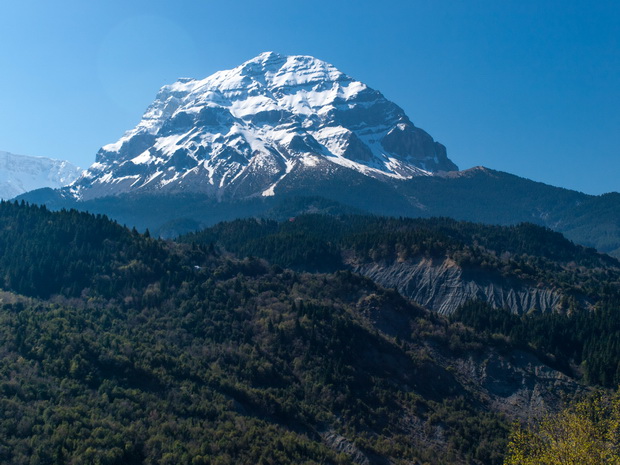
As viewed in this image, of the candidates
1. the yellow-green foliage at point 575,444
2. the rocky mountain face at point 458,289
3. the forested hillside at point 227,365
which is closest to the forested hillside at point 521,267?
the rocky mountain face at point 458,289

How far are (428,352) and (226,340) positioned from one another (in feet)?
112

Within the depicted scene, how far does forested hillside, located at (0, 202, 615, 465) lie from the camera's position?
66.6 metres

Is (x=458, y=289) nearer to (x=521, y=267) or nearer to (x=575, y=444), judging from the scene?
(x=521, y=267)

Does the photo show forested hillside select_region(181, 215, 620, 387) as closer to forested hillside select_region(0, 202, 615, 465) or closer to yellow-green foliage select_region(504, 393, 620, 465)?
forested hillside select_region(0, 202, 615, 465)

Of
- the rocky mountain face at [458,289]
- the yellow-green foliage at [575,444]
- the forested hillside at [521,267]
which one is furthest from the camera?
the rocky mountain face at [458,289]

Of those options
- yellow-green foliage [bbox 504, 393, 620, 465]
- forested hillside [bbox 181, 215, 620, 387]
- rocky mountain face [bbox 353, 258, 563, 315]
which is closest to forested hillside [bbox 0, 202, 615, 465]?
forested hillside [bbox 181, 215, 620, 387]

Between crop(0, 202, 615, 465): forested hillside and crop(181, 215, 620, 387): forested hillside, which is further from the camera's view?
crop(181, 215, 620, 387): forested hillside

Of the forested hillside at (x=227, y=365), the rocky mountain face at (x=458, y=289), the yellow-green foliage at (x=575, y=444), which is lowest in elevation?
the forested hillside at (x=227, y=365)

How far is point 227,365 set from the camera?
9106 cm

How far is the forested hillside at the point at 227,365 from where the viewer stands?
66.6 metres

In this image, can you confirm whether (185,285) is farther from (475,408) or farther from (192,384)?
(475,408)

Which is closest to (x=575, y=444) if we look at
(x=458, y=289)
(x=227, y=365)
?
(x=227, y=365)

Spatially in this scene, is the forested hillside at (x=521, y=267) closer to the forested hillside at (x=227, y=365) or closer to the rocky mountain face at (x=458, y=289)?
the rocky mountain face at (x=458, y=289)

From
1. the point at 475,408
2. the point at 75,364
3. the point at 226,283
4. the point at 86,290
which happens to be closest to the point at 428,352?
the point at 475,408
